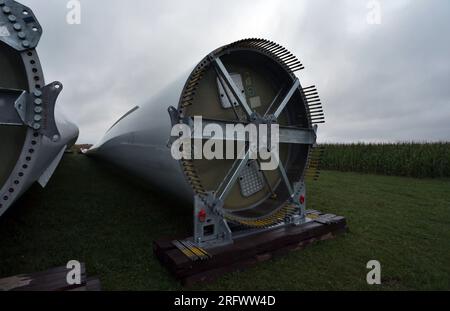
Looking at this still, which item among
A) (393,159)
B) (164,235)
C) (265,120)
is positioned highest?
(265,120)

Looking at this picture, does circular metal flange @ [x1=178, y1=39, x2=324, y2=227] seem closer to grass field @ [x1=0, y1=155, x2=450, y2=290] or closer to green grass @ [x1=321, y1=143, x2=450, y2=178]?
grass field @ [x1=0, y1=155, x2=450, y2=290]

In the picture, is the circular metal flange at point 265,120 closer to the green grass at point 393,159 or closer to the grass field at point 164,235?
the grass field at point 164,235

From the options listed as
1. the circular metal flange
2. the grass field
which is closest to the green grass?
the grass field

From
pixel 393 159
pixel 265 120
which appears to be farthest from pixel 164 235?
pixel 393 159

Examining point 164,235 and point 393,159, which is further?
point 393,159

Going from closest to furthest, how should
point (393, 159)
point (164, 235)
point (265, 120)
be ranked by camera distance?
point (265, 120) → point (164, 235) → point (393, 159)

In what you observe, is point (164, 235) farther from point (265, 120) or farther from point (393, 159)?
point (393, 159)

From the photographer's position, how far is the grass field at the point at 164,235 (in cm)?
317

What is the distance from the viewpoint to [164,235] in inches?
174

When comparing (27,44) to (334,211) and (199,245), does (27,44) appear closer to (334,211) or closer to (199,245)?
(199,245)

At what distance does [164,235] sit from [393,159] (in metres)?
14.3

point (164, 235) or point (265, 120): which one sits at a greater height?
point (265, 120)

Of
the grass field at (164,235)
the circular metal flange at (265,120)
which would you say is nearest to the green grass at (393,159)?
the grass field at (164,235)
